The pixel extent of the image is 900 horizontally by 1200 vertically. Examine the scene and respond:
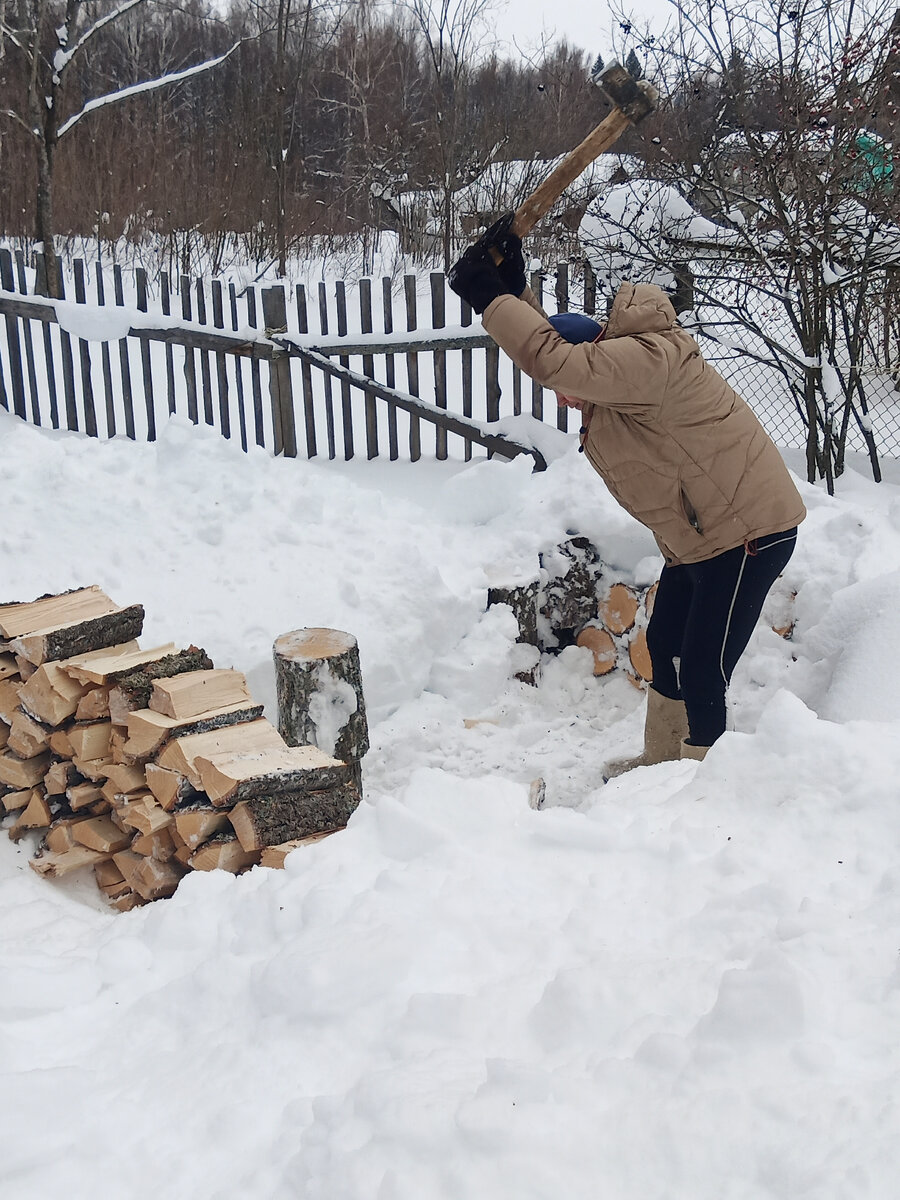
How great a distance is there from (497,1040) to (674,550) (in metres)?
1.79

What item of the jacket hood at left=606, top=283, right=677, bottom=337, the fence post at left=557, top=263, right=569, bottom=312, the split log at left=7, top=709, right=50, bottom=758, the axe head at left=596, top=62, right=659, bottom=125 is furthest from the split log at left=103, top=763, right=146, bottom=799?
the fence post at left=557, top=263, right=569, bottom=312

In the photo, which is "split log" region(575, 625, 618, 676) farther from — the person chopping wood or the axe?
the axe

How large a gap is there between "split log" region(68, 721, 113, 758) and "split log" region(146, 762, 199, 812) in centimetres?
34

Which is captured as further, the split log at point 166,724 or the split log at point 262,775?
the split log at point 166,724

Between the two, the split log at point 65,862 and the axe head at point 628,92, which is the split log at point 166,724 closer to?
the split log at point 65,862

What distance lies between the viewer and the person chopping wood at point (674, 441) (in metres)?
2.62

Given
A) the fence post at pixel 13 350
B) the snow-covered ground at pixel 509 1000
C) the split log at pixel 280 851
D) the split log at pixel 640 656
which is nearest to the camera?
the snow-covered ground at pixel 509 1000

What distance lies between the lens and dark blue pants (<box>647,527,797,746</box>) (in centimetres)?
289

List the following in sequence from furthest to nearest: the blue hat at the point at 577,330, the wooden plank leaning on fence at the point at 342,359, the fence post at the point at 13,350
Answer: the fence post at the point at 13,350
the wooden plank leaning on fence at the point at 342,359
the blue hat at the point at 577,330

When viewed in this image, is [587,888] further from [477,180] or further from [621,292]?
[477,180]

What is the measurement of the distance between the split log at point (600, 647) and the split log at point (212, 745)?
6.63 ft

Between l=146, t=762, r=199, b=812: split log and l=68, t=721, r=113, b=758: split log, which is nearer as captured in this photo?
l=146, t=762, r=199, b=812: split log

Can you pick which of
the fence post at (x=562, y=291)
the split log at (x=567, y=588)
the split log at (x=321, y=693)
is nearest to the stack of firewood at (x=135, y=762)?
the split log at (x=321, y=693)

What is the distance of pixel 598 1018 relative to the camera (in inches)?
59.3
